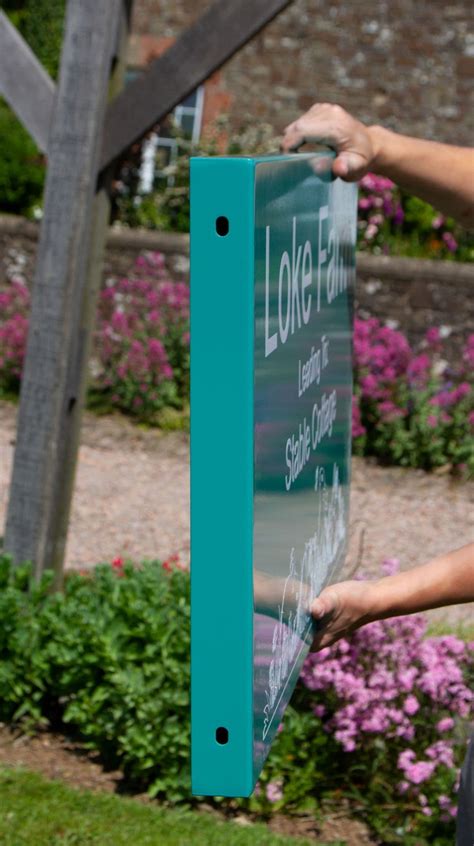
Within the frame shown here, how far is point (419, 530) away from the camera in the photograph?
6598 mm

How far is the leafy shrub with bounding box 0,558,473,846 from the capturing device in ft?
12.0

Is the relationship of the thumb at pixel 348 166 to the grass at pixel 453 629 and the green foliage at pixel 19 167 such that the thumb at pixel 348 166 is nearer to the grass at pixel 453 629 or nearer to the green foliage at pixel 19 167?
the grass at pixel 453 629

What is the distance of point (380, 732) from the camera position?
3.72 m

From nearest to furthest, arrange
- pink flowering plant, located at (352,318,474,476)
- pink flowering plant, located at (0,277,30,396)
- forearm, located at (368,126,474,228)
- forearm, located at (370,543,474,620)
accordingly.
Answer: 1. forearm, located at (370,543,474,620)
2. forearm, located at (368,126,474,228)
3. pink flowering plant, located at (352,318,474,476)
4. pink flowering plant, located at (0,277,30,396)

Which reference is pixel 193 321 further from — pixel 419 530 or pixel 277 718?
pixel 419 530

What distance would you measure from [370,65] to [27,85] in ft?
28.0

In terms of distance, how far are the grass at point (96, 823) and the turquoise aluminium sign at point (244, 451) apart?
2.03 meters

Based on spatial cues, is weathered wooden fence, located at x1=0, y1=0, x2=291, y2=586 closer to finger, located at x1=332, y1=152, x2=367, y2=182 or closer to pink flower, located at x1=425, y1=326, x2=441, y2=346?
finger, located at x1=332, y1=152, x2=367, y2=182

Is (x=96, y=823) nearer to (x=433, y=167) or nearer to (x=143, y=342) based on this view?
(x=433, y=167)

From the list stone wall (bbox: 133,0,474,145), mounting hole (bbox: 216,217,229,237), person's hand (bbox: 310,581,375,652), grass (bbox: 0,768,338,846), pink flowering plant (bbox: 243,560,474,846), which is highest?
stone wall (bbox: 133,0,474,145)

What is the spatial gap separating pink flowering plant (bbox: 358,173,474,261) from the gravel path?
2.71 m

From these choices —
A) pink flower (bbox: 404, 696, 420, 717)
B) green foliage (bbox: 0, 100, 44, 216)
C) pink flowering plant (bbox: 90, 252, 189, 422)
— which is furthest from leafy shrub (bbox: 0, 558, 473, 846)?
green foliage (bbox: 0, 100, 44, 216)

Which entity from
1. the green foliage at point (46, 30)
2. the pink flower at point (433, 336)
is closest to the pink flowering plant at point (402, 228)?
the pink flower at point (433, 336)

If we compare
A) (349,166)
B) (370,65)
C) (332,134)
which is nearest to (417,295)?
(370,65)
